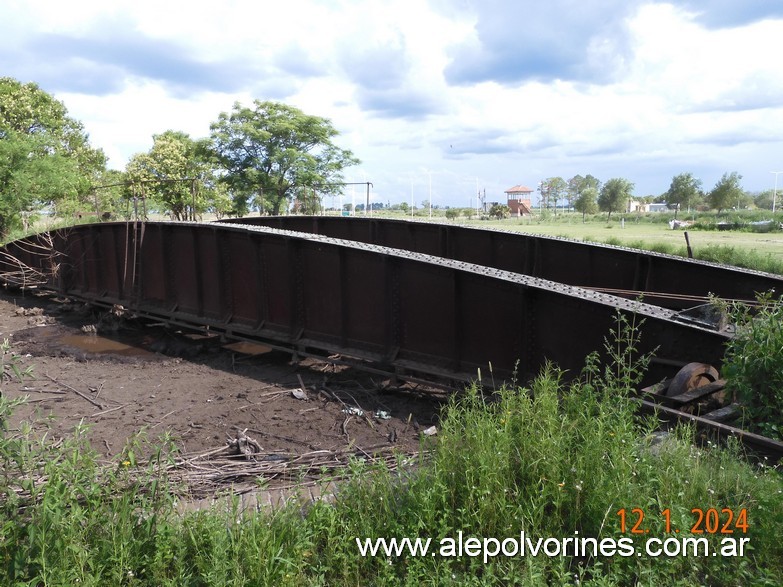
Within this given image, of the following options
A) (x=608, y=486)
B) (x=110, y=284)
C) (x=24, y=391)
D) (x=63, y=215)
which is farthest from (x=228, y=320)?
(x=63, y=215)

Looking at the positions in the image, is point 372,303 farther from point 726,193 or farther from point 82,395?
point 726,193

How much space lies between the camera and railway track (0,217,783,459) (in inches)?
242

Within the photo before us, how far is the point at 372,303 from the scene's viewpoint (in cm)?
841

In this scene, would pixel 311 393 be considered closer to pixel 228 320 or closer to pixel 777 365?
pixel 228 320

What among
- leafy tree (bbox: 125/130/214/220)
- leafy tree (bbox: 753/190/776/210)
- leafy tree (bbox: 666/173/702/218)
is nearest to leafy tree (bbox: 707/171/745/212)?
leafy tree (bbox: 666/173/702/218)

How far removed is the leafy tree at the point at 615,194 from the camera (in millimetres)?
70875

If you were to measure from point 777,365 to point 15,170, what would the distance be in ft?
94.1

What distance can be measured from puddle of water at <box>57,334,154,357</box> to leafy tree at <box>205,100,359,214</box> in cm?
3441

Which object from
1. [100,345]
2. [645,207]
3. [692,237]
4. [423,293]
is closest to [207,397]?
[423,293]

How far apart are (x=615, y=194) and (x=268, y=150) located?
4258 cm

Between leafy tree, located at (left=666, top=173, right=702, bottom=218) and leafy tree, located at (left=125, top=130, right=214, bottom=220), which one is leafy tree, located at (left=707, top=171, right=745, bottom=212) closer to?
leafy tree, located at (left=666, top=173, right=702, bottom=218)

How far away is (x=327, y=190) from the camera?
47625 mm

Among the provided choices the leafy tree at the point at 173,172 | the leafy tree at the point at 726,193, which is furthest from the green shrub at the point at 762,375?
the leafy tree at the point at 726,193

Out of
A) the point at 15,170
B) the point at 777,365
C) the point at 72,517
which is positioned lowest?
the point at 72,517
